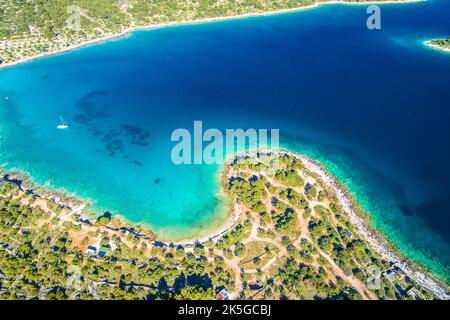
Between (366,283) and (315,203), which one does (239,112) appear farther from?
(366,283)

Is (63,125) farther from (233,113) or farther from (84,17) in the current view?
(84,17)

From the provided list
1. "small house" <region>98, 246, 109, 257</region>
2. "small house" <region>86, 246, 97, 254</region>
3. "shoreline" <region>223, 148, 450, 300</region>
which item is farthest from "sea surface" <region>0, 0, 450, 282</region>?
"small house" <region>86, 246, 97, 254</region>

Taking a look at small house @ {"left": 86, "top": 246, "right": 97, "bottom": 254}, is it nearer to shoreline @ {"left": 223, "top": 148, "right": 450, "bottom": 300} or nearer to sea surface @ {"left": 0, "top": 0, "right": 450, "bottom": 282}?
sea surface @ {"left": 0, "top": 0, "right": 450, "bottom": 282}

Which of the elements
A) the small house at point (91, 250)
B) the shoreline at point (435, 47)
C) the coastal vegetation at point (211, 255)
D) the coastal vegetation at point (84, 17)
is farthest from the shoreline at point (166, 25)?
the small house at point (91, 250)

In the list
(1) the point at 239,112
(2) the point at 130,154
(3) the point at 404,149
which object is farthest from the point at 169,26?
(3) the point at 404,149

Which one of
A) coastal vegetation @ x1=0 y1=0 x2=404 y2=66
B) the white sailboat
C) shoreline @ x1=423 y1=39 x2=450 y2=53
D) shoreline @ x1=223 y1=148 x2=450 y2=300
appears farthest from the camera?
coastal vegetation @ x1=0 y1=0 x2=404 y2=66
